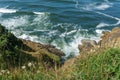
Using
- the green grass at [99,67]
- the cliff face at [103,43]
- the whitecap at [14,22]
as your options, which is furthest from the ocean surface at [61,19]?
the green grass at [99,67]

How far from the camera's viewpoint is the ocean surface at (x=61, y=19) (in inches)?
1054

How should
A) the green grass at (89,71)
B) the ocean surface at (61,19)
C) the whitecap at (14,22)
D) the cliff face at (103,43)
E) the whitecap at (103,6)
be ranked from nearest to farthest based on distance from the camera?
1. the green grass at (89,71)
2. the cliff face at (103,43)
3. the ocean surface at (61,19)
4. the whitecap at (14,22)
5. the whitecap at (103,6)

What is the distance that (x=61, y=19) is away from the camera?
105 ft

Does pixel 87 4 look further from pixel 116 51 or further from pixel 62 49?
pixel 116 51

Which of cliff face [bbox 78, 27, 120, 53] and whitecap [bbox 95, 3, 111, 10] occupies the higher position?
cliff face [bbox 78, 27, 120, 53]

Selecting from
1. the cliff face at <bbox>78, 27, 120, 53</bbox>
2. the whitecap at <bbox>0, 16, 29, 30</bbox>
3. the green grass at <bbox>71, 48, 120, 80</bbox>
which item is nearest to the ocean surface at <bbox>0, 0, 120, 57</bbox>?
the whitecap at <bbox>0, 16, 29, 30</bbox>

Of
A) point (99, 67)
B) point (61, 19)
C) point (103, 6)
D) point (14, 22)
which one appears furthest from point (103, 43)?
point (103, 6)

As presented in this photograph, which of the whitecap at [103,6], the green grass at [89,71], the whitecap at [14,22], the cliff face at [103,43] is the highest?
the green grass at [89,71]

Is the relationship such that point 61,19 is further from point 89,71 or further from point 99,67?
point 89,71

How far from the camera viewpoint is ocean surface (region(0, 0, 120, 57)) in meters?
26.8

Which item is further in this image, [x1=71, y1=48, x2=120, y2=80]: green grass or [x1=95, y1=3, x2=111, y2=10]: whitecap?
[x1=95, y1=3, x2=111, y2=10]: whitecap

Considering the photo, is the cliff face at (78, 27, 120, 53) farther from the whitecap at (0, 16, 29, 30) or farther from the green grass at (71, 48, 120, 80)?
the whitecap at (0, 16, 29, 30)

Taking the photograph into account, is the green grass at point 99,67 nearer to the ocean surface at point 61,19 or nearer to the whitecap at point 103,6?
the ocean surface at point 61,19

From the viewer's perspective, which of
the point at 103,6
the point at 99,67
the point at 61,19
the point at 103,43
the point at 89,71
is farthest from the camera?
the point at 103,6
